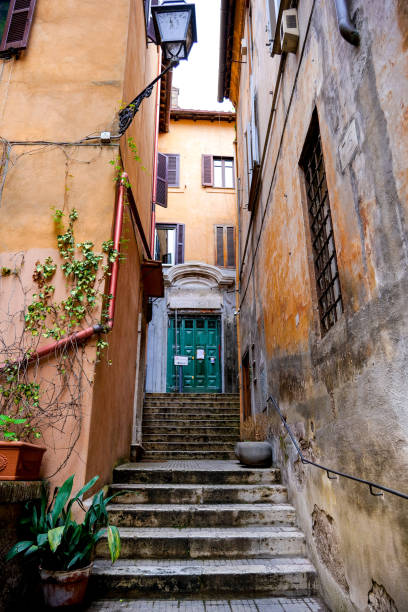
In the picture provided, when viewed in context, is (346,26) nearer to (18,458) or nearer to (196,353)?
(18,458)

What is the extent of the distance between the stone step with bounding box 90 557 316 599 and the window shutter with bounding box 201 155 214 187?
13.1m

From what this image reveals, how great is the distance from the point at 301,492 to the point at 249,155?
609 cm

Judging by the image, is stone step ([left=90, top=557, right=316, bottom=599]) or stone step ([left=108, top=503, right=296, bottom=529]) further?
stone step ([left=108, top=503, right=296, bottom=529])

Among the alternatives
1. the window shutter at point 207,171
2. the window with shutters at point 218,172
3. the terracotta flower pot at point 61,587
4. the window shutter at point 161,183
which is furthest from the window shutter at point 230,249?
the terracotta flower pot at point 61,587

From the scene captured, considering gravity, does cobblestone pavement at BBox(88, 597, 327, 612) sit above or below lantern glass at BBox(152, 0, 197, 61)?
below

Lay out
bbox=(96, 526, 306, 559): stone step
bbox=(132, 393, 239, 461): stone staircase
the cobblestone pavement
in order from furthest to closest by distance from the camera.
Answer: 1. bbox=(132, 393, 239, 461): stone staircase
2. bbox=(96, 526, 306, 559): stone step
3. the cobblestone pavement

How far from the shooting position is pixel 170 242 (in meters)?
14.1

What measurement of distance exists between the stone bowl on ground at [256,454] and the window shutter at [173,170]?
11.6m

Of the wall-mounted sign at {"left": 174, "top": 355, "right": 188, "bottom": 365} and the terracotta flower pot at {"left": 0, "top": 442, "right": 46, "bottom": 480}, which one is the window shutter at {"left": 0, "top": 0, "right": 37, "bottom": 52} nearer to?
the terracotta flower pot at {"left": 0, "top": 442, "right": 46, "bottom": 480}

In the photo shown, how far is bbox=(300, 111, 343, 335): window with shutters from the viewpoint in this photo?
10.9 feet

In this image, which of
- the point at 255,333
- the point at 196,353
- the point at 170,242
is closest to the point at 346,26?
the point at 255,333

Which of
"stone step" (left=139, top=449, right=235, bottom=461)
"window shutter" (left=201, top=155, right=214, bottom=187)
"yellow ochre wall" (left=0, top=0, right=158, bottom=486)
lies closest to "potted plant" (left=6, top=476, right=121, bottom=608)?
"yellow ochre wall" (left=0, top=0, right=158, bottom=486)

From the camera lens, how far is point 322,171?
11.9ft

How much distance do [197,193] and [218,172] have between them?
118cm
